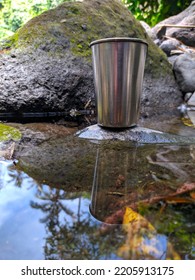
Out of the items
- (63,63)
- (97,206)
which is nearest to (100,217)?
(97,206)

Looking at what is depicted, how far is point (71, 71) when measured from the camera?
2.97 m

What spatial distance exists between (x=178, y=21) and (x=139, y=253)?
6.44 meters

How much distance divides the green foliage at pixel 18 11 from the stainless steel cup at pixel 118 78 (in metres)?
9.35

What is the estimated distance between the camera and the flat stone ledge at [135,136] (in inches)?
80.6

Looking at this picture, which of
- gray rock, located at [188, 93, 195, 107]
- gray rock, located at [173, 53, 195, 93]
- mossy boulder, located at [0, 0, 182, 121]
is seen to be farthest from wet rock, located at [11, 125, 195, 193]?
gray rock, located at [173, 53, 195, 93]

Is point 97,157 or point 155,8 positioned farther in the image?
point 155,8

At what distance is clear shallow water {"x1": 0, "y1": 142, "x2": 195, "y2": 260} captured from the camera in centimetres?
79

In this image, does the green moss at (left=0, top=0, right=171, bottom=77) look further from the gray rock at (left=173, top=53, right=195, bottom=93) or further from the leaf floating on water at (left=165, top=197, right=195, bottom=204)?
the leaf floating on water at (left=165, top=197, right=195, bottom=204)

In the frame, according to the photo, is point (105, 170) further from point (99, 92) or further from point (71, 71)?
point (71, 71)

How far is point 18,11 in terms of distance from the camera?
1098cm

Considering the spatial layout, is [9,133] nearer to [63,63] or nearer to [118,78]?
[118,78]

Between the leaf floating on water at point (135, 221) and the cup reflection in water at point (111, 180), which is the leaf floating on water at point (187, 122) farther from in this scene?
the leaf floating on water at point (135, 221)

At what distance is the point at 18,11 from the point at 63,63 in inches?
384

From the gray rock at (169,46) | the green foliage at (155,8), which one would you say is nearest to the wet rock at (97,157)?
the gray rock at (169,46)
